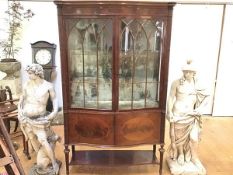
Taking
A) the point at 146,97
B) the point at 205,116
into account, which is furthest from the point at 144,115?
the point at 205,116

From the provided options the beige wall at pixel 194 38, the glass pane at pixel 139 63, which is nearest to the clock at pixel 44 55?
the beige wall at pixel 194 38

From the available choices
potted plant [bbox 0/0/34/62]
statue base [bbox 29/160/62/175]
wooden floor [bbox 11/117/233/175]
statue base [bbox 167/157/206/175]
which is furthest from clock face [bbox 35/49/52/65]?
statue base [bbox 167/157/206/175]

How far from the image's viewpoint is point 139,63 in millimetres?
2457

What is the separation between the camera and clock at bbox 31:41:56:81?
12.5ft

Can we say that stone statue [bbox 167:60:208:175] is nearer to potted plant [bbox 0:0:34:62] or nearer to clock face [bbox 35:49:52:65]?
clock face [bbox 35:49:52:65]

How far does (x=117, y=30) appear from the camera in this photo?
227 centimetres

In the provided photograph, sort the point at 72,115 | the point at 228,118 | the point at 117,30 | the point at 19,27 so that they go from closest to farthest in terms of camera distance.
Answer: the point at 117,30 < the point at 72,115 < the point at 19,27 < the point at 228,118

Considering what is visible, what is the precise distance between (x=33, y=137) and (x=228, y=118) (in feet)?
11.1

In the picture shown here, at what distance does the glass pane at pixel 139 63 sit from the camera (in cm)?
235

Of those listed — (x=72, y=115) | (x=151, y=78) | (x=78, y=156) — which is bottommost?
(x=78, y=156)

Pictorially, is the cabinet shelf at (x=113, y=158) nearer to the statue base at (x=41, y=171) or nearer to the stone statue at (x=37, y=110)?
the statue base at (x=41, y=171)

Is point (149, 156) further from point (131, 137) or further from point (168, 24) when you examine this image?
point (168, 24)

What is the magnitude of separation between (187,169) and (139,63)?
1.29 meters

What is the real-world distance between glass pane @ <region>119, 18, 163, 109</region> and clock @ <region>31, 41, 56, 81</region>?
178cm
